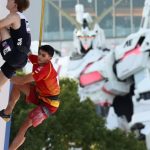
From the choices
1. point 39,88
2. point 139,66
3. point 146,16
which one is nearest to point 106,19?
point 146,16

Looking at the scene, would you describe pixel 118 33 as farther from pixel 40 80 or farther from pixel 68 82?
pixel 40 80

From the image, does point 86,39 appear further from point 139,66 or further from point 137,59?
point 139,66

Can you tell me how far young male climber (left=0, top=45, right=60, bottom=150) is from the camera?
6.17 meters

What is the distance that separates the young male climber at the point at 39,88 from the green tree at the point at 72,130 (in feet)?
A: 25.9

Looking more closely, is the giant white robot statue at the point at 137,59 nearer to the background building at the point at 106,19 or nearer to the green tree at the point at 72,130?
the green tree at the point at 72,130

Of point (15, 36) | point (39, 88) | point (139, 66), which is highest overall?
point (15, 36)

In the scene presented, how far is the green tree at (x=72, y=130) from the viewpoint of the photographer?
15.2 meters

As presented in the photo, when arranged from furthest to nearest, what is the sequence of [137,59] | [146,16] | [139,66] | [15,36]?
[146,16]
[137,59]
[139,66]
[15,36]

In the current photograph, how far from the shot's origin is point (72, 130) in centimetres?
1638

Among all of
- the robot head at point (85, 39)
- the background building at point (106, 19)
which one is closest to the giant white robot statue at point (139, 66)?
the robot head at point (85, 39)

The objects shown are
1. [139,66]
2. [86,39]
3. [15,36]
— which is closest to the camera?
[15,36]

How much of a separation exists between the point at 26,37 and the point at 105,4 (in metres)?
41.2

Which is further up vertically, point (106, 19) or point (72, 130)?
point (72, 130)

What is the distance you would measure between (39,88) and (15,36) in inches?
30.1
